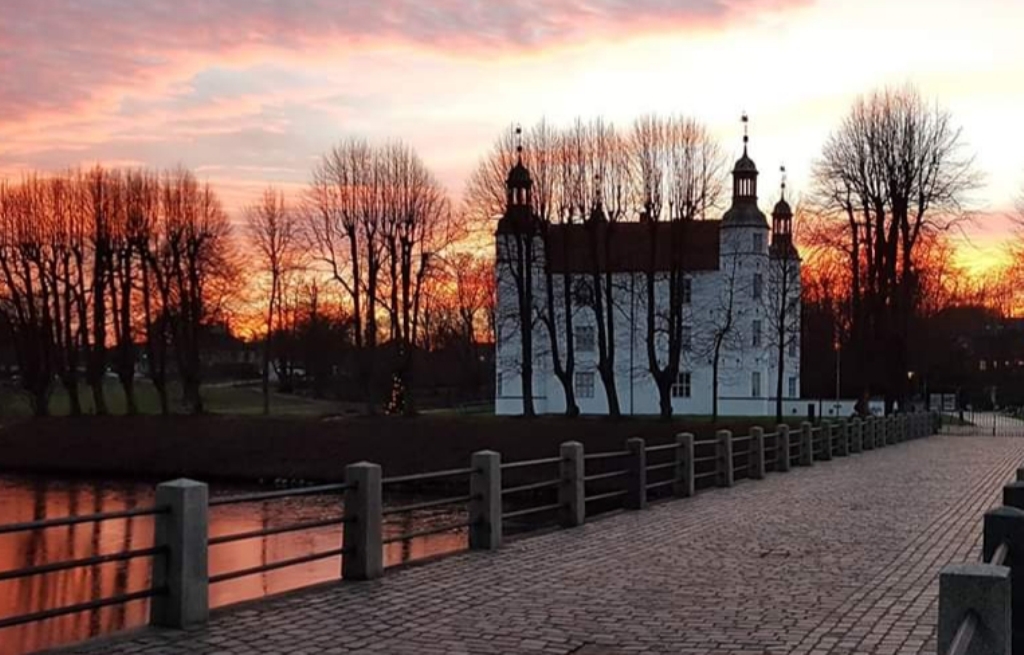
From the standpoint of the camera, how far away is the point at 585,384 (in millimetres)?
77438

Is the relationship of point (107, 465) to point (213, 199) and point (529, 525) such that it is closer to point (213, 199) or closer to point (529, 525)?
point (213, 199)

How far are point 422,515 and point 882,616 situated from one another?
2210 cm

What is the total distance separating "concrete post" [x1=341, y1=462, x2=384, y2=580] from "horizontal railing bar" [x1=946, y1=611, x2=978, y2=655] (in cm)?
780

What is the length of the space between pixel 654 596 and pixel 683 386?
6762cm

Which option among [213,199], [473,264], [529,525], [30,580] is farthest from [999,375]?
[30,580]

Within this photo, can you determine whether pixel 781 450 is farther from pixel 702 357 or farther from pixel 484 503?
pixel 702 357

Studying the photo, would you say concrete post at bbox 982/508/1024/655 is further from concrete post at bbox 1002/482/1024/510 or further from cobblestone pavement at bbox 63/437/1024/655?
cobblestone pavement at bbox 63/437/1024/655

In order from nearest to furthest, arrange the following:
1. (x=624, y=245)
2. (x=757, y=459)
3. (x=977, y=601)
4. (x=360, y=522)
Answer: (x=977, y=601) → (x=360, y=522) → (x=757, y=459) → (x=624, y=245)

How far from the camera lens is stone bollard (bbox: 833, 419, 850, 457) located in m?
34.7

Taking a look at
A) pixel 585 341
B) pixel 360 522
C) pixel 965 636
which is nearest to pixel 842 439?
pixel 360 522

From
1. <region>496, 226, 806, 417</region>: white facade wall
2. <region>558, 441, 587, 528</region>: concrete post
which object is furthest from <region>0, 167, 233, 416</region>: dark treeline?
<region>558, 441, 587, 528</region>: concrete post

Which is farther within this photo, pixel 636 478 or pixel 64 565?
pixel 636 478

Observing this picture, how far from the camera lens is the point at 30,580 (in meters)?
21.7

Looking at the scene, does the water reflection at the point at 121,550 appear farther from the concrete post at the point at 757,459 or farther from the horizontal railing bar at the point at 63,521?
the concrete post at the point at 757,459
